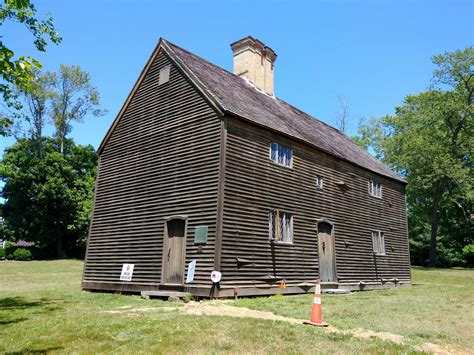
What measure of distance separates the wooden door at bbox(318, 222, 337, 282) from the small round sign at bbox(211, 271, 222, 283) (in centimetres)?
646

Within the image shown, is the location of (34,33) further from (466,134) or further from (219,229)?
(466,134)

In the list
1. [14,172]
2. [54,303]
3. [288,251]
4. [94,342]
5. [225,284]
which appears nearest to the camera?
[94,342]

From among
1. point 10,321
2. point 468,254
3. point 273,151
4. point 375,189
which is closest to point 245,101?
point 273,151

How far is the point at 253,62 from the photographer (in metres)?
21.8

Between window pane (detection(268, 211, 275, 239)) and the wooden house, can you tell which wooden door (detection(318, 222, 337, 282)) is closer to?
the wooden house

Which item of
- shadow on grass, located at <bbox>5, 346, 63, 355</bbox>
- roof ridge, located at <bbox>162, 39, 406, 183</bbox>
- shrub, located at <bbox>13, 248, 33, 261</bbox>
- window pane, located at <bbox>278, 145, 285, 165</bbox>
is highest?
roof ridge, located at <bbox>162, 39, 406, 183</bbox>

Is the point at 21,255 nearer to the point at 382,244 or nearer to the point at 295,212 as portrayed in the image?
the point at 295,212

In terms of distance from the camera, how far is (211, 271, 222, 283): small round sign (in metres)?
12.6

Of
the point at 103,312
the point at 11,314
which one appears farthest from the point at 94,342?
the point at 11,314

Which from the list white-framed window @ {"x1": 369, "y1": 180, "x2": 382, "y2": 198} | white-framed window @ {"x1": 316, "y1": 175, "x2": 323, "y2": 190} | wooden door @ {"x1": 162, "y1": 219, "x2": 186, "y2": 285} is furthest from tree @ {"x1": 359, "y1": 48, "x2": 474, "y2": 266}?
wooden door @ {"x1": 162, "y1": 219, "x2": 186, "y2": 285}

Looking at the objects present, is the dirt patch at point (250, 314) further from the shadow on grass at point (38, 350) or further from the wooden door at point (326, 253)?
the wooden door at point (326, 253)

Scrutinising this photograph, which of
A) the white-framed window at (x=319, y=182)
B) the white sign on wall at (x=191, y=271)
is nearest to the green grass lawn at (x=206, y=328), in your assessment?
the white sign on wall at (x=191, y=271)

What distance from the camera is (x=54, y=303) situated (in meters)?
12.1

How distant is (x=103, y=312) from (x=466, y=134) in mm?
42854
